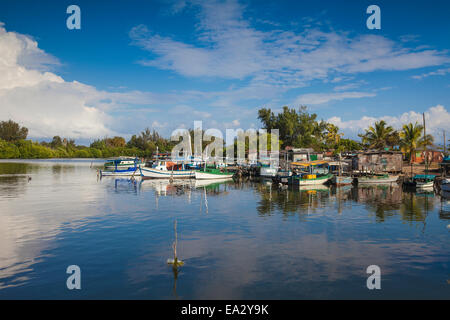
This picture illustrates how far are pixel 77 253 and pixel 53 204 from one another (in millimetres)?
16976

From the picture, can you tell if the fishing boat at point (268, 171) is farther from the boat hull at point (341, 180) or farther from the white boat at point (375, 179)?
the white boat at point (375, 179)

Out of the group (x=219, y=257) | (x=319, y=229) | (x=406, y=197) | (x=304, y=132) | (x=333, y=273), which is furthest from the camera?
(x=304, y=132)

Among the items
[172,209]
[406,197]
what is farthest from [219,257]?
[406,197]

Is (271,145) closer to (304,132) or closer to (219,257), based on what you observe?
(304,132)

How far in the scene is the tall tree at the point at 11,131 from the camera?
511 feet

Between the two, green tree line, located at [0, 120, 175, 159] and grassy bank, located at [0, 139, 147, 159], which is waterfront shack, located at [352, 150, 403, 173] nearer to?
green tree line, located at [0, 120, 175, 159]

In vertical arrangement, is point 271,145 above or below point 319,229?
above

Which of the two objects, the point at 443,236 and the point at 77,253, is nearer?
the point at 77,253

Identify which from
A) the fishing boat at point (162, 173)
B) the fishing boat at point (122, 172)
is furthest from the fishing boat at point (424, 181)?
the fishing boat at point (122, 172)

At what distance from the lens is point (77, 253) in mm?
16453

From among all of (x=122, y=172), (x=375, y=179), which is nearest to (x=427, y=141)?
(x=375, y=179)

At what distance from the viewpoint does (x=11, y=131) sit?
158 m

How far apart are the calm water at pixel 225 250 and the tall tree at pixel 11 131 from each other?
153256mm

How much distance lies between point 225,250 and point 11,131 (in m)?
179
